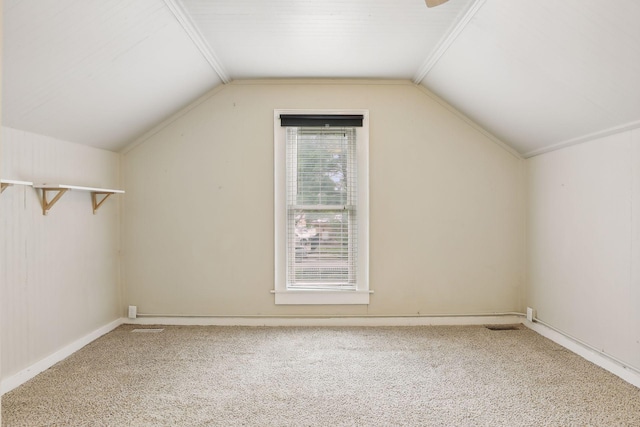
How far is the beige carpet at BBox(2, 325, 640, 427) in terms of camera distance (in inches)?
85.8

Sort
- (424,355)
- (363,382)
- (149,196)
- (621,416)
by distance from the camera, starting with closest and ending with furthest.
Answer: (621,416)
(363,382)
(424,355)
(149,196)

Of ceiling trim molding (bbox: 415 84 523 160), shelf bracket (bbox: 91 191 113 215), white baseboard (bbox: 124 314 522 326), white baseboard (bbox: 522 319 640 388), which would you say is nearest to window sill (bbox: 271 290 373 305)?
white baseboard (bbox: 124 314 522 326)

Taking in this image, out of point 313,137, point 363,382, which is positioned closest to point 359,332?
point 363,382

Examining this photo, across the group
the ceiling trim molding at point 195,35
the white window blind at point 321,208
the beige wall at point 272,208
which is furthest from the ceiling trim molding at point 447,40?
the ceiling trim molding at point 195,35

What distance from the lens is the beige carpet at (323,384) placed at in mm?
2180

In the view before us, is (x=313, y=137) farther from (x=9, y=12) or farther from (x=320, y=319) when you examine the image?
(x=9, y=12)

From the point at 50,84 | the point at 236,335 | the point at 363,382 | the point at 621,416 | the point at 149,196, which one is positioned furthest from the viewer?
the point at 149,196

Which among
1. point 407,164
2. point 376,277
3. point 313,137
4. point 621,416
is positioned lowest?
point 621,416

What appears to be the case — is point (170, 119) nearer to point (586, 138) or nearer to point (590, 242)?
point (586, 138)

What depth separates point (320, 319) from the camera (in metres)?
3.77

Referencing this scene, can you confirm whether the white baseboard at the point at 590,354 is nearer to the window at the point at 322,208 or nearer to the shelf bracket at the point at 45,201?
the window at the point at 322,208

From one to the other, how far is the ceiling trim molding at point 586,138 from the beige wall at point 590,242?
0.04m

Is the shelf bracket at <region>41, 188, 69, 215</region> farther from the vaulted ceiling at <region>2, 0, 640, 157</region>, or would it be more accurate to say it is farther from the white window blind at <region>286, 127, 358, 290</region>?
the white window blind at <region>286, 127, 358, 290</region>

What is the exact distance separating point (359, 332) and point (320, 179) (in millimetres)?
1452
